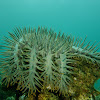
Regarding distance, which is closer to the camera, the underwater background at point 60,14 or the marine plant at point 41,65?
the marine plant at point 41,65

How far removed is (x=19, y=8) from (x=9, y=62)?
133 metres

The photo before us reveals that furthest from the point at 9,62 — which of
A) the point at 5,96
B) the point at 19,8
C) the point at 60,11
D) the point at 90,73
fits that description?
the point at 60,11

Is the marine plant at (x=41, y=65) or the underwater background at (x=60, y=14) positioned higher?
the underwater background at (x=60, y=14)

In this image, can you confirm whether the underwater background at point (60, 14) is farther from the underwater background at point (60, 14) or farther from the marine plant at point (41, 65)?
the marine plant at point (41, 65)

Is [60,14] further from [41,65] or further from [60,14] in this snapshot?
[41,65]

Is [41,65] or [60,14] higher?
[60,14]

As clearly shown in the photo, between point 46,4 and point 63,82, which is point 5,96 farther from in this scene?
point 46,4

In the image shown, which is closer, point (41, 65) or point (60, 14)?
point (41, 65)

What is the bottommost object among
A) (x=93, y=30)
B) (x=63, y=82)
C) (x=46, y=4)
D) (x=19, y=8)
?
(x=63, y=82)

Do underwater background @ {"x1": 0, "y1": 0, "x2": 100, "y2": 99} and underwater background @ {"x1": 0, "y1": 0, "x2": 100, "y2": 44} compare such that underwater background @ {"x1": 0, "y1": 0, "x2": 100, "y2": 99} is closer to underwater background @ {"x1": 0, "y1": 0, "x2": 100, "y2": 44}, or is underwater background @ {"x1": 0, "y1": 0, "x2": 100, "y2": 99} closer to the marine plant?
underwater background @ {"x1": 0, "y1": 0, "x2": 100, "y2": 44}

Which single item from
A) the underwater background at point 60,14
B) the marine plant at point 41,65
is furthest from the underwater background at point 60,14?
the marine plant at point 41,65

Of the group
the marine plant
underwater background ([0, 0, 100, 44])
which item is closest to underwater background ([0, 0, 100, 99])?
underwater background ([0, 0, 100, 44])

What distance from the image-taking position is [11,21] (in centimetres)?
11062

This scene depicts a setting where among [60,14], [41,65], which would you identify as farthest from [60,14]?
[41,65]
